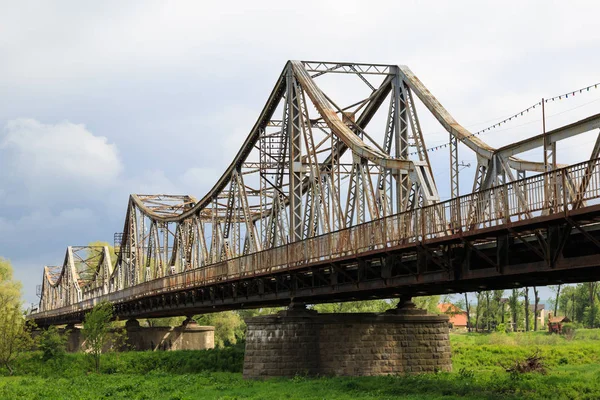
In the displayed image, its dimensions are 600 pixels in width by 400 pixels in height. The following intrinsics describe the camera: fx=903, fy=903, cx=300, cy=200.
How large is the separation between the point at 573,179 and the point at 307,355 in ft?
64.0

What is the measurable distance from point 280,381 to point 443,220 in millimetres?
13082

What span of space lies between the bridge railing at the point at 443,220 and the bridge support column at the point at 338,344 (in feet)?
9.09

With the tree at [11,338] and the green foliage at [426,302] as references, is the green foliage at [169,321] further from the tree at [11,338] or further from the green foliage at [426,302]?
Answer: the tree at [11,338]

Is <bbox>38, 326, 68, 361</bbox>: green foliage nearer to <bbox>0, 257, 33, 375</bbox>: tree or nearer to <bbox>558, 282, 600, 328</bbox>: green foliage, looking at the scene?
<bbox>0, 257, 33, 375</bbox>: tree

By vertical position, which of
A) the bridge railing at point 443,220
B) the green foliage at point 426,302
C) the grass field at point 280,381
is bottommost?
the grass field at point 280,381

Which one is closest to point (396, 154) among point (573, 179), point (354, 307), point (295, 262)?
point (295, 262)

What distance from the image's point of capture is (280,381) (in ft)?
124

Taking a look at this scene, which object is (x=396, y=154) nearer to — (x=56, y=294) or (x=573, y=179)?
(x=573, y=179)

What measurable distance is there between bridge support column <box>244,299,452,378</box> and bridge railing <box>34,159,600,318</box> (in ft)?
9.09

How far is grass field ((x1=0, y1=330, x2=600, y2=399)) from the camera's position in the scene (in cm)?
3328

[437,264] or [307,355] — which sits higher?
[437,264]

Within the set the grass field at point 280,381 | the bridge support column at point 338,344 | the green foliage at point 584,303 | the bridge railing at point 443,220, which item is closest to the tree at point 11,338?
the grass field at point 280,381

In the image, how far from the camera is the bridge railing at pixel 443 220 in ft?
73.5

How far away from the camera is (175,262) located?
8088cm
